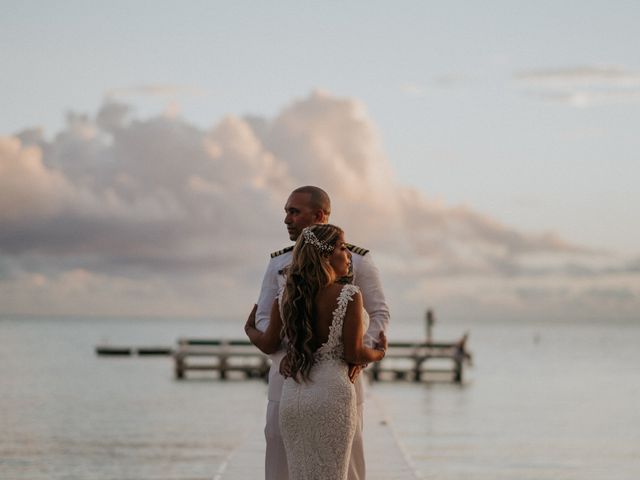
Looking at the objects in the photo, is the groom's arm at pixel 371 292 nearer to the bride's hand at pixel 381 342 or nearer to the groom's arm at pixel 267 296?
the bride's hand at pixel 381 342

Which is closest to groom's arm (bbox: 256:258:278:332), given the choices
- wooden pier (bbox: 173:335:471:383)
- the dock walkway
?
the dock walkway

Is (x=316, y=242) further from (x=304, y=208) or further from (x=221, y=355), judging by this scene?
(x=221, y=355)

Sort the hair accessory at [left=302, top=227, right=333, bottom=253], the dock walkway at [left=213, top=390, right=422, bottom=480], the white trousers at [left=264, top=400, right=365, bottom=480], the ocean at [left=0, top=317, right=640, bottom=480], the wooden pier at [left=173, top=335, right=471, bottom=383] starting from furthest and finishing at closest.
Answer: the wooden pier at [left=173, top=335, right=471, bottom=383], the ocean at [left=0, top=317, right=640, bottom=480], the dock walkway at [left=213, top=390, right=422, bottom=480], the white trousers at [left=264, top=400, right=365, bottom=480], the hair accessory at [left=302, top=227, right=333, bottom=253]

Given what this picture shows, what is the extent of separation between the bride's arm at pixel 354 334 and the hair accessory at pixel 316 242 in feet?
0.96

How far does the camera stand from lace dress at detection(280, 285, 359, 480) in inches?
234

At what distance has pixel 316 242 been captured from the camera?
5.75m

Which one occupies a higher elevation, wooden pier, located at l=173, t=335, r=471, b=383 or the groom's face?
the groom's face

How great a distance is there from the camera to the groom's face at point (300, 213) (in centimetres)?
616

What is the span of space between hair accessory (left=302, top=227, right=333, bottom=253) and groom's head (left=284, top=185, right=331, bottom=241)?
39 centimetres

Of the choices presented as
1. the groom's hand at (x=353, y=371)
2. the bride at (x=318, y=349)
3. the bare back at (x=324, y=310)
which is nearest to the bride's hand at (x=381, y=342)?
the bride at (x=318, y=349)

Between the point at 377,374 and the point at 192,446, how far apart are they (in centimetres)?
2175

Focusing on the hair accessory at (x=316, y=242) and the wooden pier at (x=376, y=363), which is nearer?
the hair accessory at (x=316, y=242)

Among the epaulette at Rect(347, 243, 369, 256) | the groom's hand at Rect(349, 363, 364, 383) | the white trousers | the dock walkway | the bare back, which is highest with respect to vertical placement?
the epaulette at Rect(347, 243, 369, 256)

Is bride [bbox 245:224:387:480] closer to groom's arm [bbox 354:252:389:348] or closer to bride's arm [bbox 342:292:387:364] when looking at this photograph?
bride's arm [bbox 342:292:387:364]
